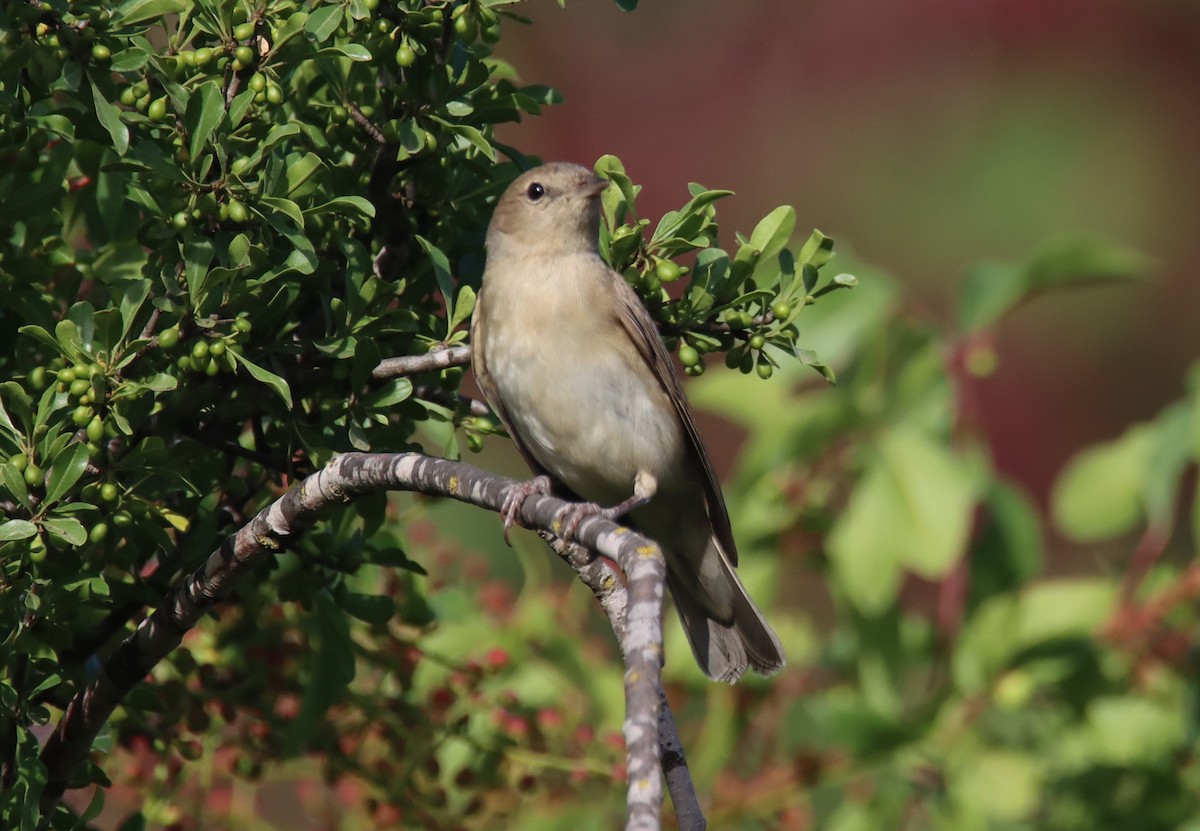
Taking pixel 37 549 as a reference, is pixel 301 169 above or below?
above

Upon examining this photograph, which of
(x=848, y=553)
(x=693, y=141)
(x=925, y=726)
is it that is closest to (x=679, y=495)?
(x=848, y=553)

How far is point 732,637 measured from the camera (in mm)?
3539

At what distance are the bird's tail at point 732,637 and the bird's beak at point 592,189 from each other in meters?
0.91

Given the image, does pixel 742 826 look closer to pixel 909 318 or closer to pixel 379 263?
pixel 909 318

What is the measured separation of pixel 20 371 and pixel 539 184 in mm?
1469

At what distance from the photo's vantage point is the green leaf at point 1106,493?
3.86 m

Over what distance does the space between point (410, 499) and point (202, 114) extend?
1.50 m

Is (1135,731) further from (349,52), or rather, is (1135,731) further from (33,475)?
(33,475)

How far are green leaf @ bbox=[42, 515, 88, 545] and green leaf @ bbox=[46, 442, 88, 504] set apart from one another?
4 centimetres

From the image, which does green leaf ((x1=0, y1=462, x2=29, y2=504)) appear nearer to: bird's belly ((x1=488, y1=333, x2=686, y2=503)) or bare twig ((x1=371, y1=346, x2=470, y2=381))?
bare twig ((x1=371, y1=346, x2=470, y2=381))

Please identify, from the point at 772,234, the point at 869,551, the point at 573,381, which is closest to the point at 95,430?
the point at 772,234

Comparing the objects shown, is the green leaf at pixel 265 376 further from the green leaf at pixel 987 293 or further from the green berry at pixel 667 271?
the green leaf at pixel 987 293

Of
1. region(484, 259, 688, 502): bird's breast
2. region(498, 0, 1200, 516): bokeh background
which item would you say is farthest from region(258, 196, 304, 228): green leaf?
region(498, 0, 1200, 516): bokeh background

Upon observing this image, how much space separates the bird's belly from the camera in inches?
138
